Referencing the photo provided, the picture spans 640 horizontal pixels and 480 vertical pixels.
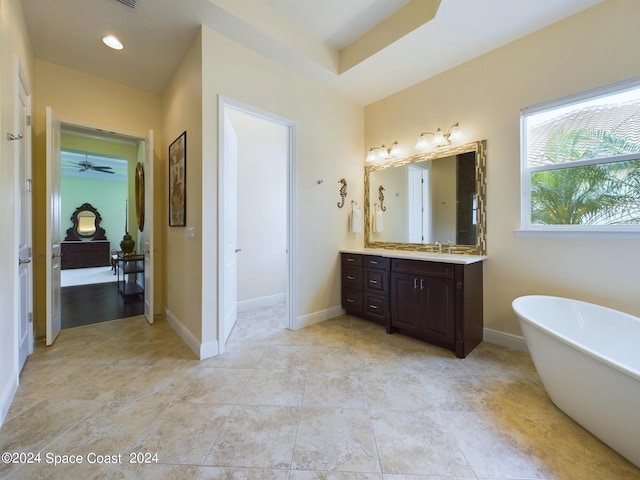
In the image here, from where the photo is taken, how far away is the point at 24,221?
86.0 inches

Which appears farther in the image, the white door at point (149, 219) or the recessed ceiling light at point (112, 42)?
the white door at point (149, 219)

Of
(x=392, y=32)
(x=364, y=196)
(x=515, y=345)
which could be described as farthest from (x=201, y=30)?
(x=515, y=345)

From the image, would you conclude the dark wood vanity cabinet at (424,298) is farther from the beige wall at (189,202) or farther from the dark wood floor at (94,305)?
the dark wood floor at (94,305)

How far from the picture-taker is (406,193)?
3.35 m

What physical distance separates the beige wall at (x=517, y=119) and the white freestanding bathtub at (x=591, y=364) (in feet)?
1.07

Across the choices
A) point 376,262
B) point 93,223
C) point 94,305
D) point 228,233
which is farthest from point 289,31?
point 93,223

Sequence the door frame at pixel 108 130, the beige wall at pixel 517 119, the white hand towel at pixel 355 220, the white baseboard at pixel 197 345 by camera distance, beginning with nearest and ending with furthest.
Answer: the beige wall at pixel 517 119
the white baseboard at pixel 197 345
the door frame at pixel 108 130
the white hand towel at pixel 355 220

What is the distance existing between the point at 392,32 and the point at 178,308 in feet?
11.4

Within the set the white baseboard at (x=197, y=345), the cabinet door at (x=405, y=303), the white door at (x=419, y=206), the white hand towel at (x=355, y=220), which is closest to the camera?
the white baseboard at (x=197, y=345)

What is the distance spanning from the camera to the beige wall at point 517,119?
1.97 metres

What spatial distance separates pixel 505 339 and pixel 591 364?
1279 millimetres

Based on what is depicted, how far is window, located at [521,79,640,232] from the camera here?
198cm

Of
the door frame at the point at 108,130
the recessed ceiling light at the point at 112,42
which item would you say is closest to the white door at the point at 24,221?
the door frame at the point at 108,130

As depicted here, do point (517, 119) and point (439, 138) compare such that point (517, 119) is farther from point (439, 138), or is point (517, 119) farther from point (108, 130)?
point (108, 130)
